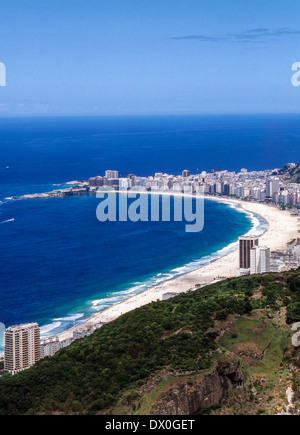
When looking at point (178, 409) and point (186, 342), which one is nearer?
point (178, 409)

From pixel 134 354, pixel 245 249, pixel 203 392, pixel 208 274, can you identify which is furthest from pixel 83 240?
pixel 203 392

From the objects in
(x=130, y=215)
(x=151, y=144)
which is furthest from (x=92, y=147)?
(x=130, y=215)

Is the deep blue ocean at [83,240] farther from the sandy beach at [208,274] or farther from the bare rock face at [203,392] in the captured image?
the bare rock face at [203,392]

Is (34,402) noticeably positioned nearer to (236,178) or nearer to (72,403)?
(72,403)

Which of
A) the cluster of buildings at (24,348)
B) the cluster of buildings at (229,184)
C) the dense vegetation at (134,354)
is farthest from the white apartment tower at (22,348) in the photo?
the cluster of buildings at (229,184)

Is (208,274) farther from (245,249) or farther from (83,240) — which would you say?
(83,240)

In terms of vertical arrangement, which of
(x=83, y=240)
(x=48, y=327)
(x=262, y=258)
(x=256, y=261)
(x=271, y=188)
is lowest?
(x=48, y=327)

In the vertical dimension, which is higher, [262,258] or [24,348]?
[262,258]
